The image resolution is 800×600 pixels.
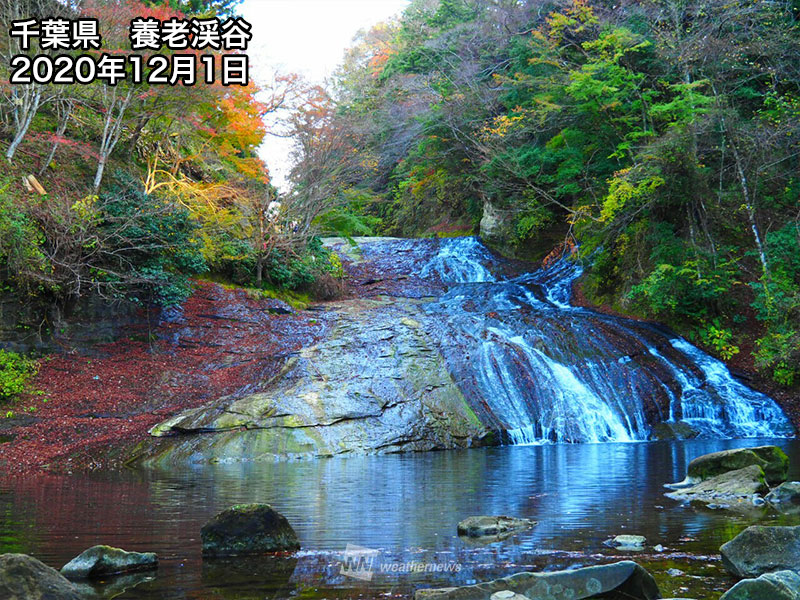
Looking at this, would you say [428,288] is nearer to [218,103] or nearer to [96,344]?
[218,103]

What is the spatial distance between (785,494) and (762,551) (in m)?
3.39

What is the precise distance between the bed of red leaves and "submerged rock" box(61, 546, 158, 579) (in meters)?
7.98

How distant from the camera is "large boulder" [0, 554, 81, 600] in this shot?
372 cm

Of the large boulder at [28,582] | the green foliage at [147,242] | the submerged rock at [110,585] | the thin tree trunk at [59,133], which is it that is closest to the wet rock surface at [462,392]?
the green foliage at [147,242]

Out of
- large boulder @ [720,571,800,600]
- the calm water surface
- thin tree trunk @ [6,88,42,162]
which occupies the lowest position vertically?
the calm water surface

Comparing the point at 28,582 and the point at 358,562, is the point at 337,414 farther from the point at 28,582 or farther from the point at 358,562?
the point at 28,582

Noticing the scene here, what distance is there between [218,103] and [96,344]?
24.4 feet

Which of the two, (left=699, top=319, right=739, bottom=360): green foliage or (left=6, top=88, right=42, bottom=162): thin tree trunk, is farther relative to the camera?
(left=699, top=319, right=739, bottom=360): green foliage

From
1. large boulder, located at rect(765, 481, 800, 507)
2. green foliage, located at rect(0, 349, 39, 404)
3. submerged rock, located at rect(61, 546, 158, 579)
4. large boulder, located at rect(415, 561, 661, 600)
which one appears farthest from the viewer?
green foliage, located at rect(0, 349, 39, 404)

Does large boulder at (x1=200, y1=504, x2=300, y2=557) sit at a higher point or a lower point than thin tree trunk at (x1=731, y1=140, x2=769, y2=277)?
lower

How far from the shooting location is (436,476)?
10008 millimetres

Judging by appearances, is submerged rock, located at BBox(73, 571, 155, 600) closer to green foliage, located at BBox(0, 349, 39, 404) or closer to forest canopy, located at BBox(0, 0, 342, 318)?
green foliage, located at BBox(0, 349, 39, 404)

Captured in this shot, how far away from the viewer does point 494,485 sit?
29.1ft

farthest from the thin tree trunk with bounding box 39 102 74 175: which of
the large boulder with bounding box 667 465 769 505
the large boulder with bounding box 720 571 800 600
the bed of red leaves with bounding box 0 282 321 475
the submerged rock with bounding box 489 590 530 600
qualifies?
the large boulder with bounding box 720 571 800 600
